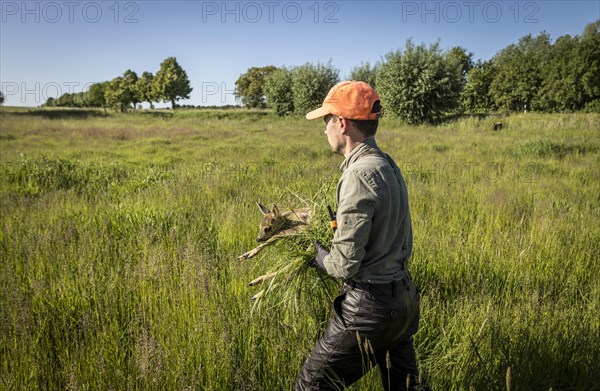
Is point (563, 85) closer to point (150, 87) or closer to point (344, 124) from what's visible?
point (344, 124)

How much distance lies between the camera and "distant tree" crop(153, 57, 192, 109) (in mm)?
63500

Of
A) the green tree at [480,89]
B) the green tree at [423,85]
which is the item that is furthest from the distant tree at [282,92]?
the green tree at [480,89]

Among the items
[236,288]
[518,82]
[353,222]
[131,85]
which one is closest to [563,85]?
[518,82]

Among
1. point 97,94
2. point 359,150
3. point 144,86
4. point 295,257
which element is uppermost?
point 97,94

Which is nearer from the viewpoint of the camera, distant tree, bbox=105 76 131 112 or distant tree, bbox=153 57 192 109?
distant tree, bbox=153 57 192 109

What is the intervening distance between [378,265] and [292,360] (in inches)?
47.6

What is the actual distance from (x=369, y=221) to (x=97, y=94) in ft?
335

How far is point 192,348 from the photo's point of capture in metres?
2.51

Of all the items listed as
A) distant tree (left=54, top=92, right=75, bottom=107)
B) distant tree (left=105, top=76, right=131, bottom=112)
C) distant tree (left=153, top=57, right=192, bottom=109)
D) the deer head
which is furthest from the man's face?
distant tree (left=54, top=92, right=75, bottom=107)

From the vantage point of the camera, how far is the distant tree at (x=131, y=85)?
2729 inches

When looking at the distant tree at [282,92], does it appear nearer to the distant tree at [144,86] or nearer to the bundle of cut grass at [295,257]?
the distant tree at [144,86]

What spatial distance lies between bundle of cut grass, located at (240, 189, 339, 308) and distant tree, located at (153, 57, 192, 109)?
67.5m

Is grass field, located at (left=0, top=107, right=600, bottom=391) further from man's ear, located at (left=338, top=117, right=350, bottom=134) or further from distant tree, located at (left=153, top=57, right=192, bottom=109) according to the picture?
distant tree, located at (left=153, top=57, right=192, bottom=109)

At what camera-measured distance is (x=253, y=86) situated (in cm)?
7731
